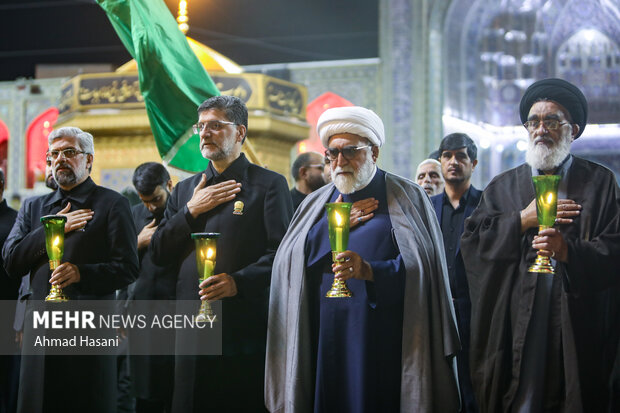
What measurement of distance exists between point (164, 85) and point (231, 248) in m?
1.33

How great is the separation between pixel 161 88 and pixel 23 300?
4.03 ft

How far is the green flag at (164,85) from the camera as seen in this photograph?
3.98 metres

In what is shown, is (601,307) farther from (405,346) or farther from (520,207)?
(405,346)

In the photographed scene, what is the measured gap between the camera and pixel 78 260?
325cm

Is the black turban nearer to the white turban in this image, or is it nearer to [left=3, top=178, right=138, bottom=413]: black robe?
the white turban

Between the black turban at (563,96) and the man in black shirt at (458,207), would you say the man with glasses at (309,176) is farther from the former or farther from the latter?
the black turban at (563,96)

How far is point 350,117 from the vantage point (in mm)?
2816

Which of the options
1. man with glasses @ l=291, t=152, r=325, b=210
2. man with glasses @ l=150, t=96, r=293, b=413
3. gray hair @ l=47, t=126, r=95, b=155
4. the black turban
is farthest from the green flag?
the black turban

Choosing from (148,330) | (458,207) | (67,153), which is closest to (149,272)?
(148,330)

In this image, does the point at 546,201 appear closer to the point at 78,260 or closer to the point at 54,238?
the point at 54,238

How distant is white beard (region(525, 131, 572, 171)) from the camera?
2.73m

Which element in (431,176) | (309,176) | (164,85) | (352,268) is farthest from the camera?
(309,176)

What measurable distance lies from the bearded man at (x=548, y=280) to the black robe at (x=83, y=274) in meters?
1.39

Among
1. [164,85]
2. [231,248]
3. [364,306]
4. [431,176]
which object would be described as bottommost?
[364,306]
